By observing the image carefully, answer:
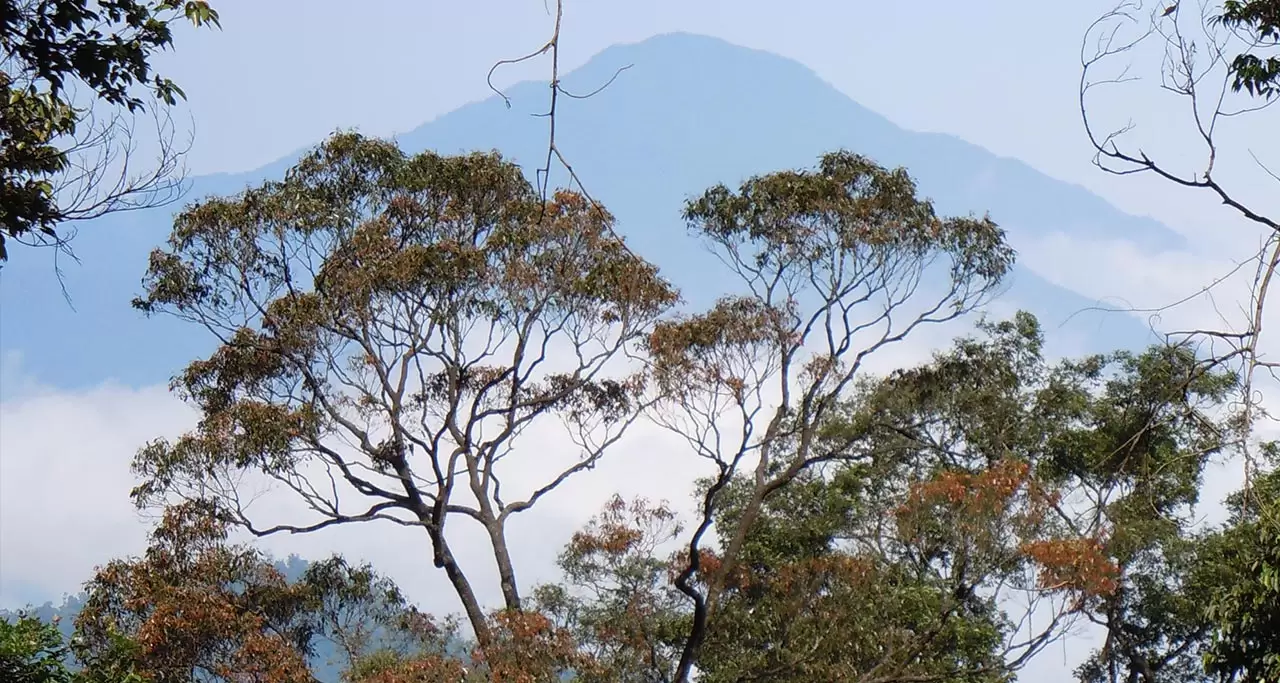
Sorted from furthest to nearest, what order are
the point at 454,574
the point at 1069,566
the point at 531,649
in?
the point at 454,574, the point at 1069,566, the point at 531,649

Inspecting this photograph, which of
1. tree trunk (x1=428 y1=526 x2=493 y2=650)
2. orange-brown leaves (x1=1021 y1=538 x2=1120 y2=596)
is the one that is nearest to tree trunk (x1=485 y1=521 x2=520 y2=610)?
tree trunk (x1=428 y1=526 x2=493 y2=650)

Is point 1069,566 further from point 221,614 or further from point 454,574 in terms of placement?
point 221,614

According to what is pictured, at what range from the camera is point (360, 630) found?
14.3m

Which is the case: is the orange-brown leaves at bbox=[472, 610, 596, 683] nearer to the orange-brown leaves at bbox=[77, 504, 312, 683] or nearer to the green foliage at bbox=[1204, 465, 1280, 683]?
the orange-brown leaves at bbox=[77, 504, 312, 683]

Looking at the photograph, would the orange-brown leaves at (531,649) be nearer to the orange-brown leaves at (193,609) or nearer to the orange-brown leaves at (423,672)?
the orange-brown leaves at (423,672)

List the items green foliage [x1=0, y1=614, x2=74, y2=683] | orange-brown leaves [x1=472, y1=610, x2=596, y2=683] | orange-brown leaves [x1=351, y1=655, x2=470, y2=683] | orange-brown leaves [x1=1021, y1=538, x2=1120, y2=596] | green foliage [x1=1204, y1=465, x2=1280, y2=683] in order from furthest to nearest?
orange-brown leaves [x1=1021, y1=538, x2=1120, y2=596] → orange-brown leaves [x1=472, y1=610, x2=596, y2=683] → orange-brown leaves [x1=351, y1=655, x2=470, y2=683] → green foliage [x1=0, y1=614, x2=74, y2=683] → green foliage [x1=1204, y1=465, x2=1280, y2=683]

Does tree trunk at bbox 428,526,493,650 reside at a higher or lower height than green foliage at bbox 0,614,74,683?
higher

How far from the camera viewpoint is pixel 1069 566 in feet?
39.5

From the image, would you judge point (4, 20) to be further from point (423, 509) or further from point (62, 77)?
point (423, 509)

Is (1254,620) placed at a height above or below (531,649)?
below

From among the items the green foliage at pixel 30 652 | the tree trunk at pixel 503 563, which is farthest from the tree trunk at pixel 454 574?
the green foliage at pixel 30 652

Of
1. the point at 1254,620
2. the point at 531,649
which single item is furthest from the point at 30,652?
the point at 1254,620

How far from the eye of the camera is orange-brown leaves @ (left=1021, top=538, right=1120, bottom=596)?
12.0 meters

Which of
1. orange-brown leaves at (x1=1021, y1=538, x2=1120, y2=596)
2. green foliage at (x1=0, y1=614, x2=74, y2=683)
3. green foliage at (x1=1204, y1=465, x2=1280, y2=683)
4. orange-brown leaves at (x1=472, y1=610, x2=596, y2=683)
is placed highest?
orange-brown leaves at (x1=1021, y1=538, x2=1120, y2=596)
